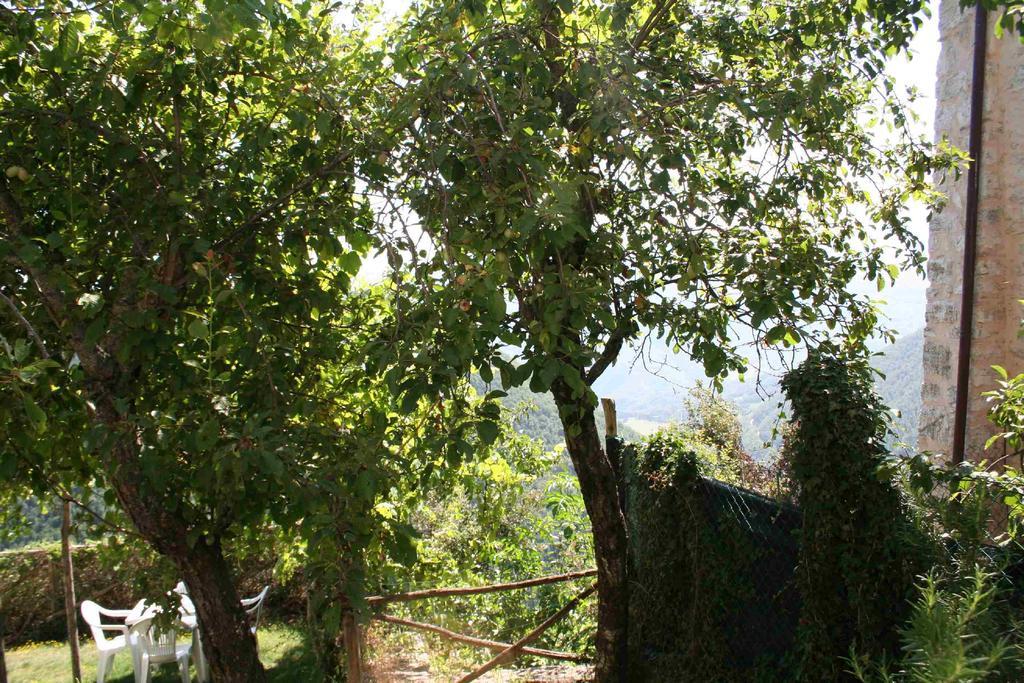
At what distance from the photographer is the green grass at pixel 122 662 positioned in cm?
809

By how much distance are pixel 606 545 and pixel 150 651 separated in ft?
15.2

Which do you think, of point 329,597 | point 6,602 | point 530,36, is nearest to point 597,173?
point 530,36

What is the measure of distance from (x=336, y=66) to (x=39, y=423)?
1.92 meters

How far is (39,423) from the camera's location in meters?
2.97

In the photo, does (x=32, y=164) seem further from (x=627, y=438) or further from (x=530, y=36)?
(x=627, y=438)

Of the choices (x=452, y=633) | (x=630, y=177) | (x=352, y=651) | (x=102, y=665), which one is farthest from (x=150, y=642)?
(x=630, y=177)

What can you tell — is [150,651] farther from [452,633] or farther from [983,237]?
[983,237]

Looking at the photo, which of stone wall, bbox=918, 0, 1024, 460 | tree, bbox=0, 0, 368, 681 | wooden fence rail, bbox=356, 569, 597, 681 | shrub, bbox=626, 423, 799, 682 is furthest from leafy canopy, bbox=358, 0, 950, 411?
wooden fence rail, bbox=356, 569, 597, 681

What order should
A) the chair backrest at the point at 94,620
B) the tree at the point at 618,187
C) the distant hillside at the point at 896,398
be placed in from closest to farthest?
1. the tree at the point at 618,187
2. the distant hillside at the point at 896,398
3. the chair backrest at the point at 94,620

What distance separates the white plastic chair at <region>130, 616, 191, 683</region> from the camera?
24.2 feet

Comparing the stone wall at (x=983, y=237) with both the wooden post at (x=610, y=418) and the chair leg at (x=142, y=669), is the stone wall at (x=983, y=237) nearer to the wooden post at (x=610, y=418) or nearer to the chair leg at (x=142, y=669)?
the wooden post at (x=610, y=418)

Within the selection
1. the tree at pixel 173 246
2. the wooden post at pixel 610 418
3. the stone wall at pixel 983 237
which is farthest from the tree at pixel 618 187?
the stone wall at pixel 983 237

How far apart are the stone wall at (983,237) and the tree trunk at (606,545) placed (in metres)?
2.82

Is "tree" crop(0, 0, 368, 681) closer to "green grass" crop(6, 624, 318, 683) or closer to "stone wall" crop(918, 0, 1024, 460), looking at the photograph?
"green grass" crop(6, 624, 318, 683)
